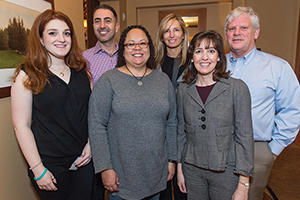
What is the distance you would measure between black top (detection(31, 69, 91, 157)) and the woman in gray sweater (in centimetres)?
18

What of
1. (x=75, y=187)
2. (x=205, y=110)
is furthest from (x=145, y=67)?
(x=75, y=187)

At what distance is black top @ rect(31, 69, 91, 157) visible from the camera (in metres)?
1.32

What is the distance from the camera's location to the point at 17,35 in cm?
162

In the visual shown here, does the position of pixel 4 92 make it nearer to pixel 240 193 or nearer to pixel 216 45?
pixel 216 45

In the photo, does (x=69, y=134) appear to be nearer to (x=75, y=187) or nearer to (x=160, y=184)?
(x=75, y=187)

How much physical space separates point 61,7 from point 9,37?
0.94 meters

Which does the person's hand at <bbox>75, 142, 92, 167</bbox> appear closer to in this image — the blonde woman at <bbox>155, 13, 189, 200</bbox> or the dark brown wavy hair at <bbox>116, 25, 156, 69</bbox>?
the dark brown wavy hair at <bbox>116, 25, 156, 69</bbox>

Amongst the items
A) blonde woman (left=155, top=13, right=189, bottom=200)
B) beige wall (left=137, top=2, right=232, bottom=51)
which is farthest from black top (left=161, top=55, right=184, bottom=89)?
beige wall (left=137, top=2, right=232, bottom=51)

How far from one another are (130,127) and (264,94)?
40.4 inches

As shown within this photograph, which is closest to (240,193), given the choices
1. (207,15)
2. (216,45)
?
(216,45)

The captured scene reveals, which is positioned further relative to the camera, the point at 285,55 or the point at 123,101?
the point at 285,55

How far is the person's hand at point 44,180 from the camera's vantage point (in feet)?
4.29

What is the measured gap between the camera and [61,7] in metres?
2.29

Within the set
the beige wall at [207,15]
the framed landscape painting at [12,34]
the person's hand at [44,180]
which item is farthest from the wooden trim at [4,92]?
the beige wall at [207,15]
